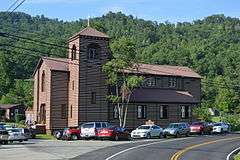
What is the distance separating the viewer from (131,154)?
29453 mm

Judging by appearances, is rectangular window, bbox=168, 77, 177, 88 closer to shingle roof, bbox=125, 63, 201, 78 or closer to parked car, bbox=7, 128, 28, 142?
shingle roof, bbox=125, 63, 201, 78

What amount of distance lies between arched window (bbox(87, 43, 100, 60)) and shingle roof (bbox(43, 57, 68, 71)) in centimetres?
374

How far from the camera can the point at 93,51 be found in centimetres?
5897

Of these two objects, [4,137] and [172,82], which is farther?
[172,82]

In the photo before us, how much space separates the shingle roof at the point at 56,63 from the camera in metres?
59.5

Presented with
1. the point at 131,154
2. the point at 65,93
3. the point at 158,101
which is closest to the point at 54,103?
the point at 65,93

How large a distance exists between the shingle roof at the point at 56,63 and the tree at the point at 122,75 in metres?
5.74

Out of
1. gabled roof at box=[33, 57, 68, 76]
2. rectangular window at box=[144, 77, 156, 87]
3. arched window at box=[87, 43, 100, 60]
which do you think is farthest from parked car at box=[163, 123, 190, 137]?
gabled roof at box=[33, 57, 68, 76]

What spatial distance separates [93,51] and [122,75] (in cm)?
468

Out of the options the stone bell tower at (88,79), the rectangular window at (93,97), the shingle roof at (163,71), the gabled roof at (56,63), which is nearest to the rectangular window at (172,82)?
the shingle roof at (163,71)

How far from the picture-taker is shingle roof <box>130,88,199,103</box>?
63.2m

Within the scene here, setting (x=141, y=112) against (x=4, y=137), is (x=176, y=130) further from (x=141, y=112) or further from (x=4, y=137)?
(x=4, y=137)

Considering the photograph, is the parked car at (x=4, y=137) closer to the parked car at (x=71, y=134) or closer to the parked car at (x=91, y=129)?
the parked car at (x=71, y=134)

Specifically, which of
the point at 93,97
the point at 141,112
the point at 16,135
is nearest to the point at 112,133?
the point at 16,135
